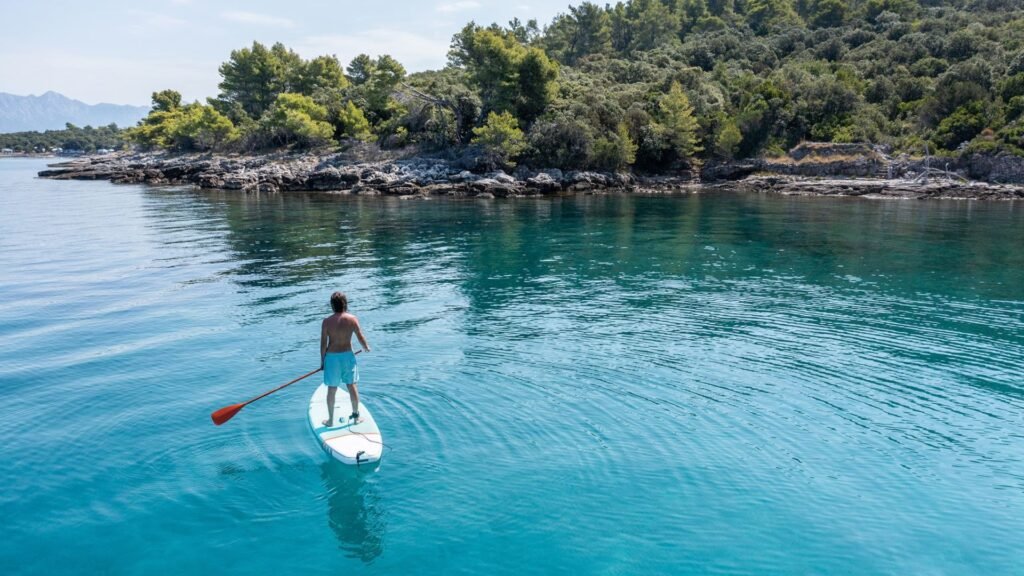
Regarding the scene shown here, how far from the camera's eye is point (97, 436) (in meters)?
12.7

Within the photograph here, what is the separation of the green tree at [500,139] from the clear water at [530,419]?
45.3m

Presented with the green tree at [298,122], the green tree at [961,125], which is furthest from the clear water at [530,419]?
the green tree at [298,122]

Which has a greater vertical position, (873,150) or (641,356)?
(873,150)

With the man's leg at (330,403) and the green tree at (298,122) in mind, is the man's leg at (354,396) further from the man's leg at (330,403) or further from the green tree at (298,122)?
the green tree at (298,122)

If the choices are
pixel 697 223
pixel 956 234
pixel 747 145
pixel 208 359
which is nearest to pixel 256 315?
pixel 208 359

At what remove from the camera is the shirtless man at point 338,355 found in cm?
1199

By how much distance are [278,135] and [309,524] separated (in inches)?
3643

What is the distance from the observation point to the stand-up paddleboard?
11227 mm

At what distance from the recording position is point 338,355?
12195 millimetres

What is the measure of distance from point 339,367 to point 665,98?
249ft

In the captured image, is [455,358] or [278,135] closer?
[455,358]

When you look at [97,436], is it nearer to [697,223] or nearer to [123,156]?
[697,223]

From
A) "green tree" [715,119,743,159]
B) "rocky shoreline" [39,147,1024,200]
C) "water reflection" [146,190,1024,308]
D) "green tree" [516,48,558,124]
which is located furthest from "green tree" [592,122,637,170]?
"water reflection" [146,190,1024,308]

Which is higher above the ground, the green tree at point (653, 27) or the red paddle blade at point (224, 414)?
the green tree at point (653, 27)
